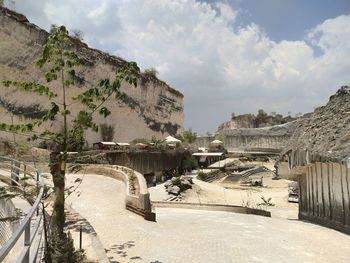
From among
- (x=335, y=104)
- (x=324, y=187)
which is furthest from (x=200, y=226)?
(x=335, y=104)

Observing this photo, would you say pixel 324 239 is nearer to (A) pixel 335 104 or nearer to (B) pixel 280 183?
(A) pixel 335 104

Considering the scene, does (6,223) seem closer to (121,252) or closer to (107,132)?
(121,252)

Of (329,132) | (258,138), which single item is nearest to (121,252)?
(329,132)

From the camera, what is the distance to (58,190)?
6.45 meters

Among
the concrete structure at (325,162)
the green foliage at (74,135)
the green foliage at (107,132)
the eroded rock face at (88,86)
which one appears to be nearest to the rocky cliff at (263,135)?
the eroded rock face at (88,86)

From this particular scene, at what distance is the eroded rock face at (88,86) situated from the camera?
32281 millimetres

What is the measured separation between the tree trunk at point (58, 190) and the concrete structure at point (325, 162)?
729 centimetres

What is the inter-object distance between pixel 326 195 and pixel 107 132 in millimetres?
33632

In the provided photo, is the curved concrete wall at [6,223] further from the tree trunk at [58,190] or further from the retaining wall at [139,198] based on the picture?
the retaining wall at [139,198]

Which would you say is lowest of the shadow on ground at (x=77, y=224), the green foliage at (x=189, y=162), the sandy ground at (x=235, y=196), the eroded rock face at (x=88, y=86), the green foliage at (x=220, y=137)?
the sandy ground at (x=235, y=196)

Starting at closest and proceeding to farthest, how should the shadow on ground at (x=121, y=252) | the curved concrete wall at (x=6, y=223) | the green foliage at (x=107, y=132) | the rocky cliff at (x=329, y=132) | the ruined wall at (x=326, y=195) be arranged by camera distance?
the shadow on ground at (x=121, y=252) < the curved concrete wall at (x=6, y=223) < the rocky cliff at (x=329, y=132) < the ruined wall at (x=326, y=195) < the green foliage at (x=107, y=132)

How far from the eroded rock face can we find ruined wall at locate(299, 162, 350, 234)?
65.9ft

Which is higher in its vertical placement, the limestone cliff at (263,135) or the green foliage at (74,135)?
the limestone cliff at (263,135)

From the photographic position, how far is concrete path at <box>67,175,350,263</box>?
824 centimetres
